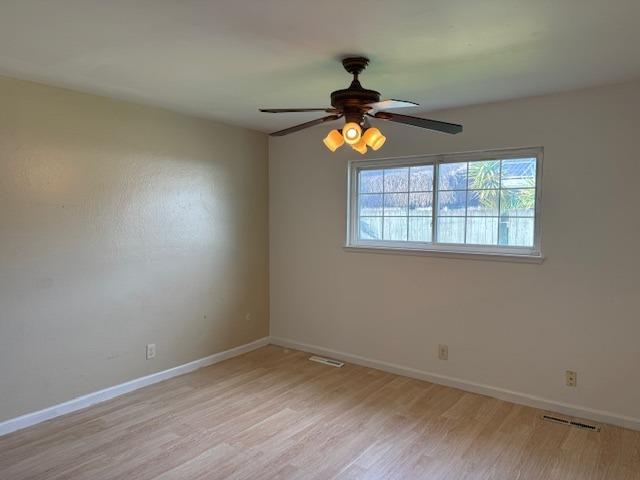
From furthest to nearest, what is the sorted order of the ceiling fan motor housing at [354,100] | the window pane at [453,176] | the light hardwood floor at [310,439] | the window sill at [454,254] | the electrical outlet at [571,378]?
the window pane at [453,176] < the window sill at [454,254] < the electrical outlet at [571,378] < the light hardwood floor at [310,439] < the ceiling fan motor housing at [354,100]

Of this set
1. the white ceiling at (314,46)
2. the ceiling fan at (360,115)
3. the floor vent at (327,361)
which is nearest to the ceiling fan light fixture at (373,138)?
the ceiling fan at (360,115)

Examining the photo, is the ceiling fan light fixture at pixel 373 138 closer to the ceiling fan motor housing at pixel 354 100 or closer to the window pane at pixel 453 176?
the ceiling fan motor housing at pixel 354 100

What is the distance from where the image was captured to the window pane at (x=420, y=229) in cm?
371

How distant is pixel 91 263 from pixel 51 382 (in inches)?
32.7

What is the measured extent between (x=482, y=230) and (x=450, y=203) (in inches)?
13.1

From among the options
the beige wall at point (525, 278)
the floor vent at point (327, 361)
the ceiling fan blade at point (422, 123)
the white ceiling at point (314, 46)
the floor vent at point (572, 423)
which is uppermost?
the white ceiling at point (314, 46)

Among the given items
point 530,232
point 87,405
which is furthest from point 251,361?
point 530,232

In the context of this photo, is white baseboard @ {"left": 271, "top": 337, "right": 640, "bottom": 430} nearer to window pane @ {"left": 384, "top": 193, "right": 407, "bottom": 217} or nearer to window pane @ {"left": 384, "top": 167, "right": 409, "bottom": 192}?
window pane @ {"left": 384, "top": 193, "right": 407, "bottom": 217}

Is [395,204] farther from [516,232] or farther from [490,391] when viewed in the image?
[490,391]

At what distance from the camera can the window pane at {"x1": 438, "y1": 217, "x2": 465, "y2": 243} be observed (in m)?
3.55

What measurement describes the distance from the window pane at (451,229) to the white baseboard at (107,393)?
7.19 feet

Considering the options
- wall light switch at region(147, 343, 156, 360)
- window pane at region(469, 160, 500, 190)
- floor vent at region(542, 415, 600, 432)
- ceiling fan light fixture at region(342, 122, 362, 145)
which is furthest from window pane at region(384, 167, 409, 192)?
wall light switch at region(147, 343, 156, 360)

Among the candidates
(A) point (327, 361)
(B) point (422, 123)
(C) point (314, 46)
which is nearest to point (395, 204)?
(A) point (327, 361)

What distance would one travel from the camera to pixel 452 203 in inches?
141
